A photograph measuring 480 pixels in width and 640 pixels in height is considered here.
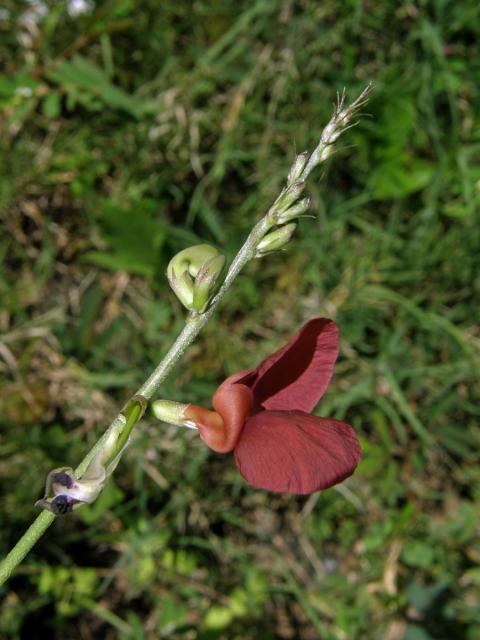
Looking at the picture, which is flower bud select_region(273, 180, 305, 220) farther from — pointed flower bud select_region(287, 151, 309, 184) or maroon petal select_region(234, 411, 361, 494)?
maroon petal select_region(234, 411, 361, 494)

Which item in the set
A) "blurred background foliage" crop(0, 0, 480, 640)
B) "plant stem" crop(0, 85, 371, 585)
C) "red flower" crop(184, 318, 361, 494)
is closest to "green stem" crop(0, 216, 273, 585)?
"plant stem" crop(0, 85, 371, 585)

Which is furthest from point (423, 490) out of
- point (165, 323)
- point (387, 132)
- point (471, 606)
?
point (387, 132)

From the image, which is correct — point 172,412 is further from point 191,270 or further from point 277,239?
point 277,239

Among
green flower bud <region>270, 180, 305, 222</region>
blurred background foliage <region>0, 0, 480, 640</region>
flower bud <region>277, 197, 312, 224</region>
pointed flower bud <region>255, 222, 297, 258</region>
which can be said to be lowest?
blurred background foliage <region>0, 0, 480, 640</region>

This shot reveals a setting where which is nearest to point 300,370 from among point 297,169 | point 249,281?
point 297,169

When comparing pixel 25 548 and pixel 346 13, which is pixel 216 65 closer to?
pixel 346 13

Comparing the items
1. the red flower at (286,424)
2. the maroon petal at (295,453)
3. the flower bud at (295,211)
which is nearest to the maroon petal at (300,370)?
the red flower at (286,424)
